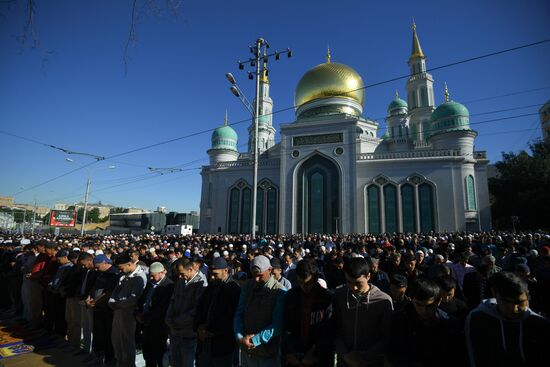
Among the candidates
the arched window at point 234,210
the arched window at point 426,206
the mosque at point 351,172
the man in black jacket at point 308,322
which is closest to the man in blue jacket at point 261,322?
the man in black jacket at point 308,322

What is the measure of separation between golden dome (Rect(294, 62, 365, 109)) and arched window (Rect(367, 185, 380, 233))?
375 inches

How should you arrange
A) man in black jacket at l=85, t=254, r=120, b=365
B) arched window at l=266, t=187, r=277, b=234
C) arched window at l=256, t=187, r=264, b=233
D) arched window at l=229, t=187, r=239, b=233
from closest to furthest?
man in black jacket at l=85, t=254, r=120, b=365 → arched window at l=266, t=187, r=277, b=234 → arched window at l=256, t=187, r=264, b=233 → arched window at l=229, t=187, r=239, b=233

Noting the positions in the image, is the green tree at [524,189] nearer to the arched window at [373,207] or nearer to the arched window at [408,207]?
the arched window at [408,207]

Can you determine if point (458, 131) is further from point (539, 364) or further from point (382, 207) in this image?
point (539, 364)

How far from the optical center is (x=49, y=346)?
16.4ft

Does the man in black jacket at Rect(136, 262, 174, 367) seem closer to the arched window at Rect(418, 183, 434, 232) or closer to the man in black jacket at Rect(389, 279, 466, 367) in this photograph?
the man in black jacket at Rect(389, 279, 466, 367)

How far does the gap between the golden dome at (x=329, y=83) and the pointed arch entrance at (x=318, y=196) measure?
690cm

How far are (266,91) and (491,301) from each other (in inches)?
1375

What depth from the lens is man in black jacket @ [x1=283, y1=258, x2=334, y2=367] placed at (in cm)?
260

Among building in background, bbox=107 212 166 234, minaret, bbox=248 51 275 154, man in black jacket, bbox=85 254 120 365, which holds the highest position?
minaret, bbox=248 51 275 154

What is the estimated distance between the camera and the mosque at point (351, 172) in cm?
2286

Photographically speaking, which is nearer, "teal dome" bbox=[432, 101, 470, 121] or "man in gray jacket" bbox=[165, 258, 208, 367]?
"man in gray jacket" bbox=[165, 258, 208, 367]

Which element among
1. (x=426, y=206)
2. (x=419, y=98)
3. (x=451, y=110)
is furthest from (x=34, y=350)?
(x=419, y=98)

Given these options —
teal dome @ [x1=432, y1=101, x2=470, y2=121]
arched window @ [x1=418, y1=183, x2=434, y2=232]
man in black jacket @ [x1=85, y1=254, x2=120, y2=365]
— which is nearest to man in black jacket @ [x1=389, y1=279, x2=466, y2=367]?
man in black jacket @ [x1=85, y1=254, x2=120, y2=365]
